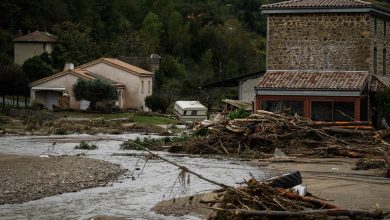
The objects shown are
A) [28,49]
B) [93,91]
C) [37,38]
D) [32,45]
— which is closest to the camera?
[93,91]

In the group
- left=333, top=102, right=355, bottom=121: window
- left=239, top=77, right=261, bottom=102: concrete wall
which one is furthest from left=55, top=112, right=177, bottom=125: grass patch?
left=333, top=102, right=355, bottom=121: window

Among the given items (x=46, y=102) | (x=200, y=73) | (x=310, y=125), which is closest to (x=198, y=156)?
(x=310, y=125)

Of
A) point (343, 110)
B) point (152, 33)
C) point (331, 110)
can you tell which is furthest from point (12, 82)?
point (152, 33)

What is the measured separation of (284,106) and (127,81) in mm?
34540

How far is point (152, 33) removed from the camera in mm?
109625

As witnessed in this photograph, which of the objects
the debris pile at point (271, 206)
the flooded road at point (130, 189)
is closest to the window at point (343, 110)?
the flooded road at point (130, 189)

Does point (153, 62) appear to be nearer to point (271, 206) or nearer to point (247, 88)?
point (247, 88)

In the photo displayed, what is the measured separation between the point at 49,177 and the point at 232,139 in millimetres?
11682

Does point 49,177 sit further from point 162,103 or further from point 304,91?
point 162,103

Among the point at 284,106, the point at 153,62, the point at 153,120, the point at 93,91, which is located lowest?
the point at 153,120

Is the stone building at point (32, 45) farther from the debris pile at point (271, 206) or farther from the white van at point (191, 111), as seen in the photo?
the debris pile at point (271, 206)

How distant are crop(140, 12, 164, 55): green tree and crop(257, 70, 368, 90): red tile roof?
59.4 meters

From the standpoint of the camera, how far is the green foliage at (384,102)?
42.3 meters

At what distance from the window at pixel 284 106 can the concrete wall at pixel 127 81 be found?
3319 cm
